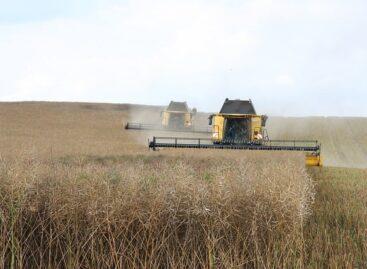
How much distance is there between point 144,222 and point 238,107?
1439cm

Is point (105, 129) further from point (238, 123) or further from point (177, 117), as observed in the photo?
point (238, 123)

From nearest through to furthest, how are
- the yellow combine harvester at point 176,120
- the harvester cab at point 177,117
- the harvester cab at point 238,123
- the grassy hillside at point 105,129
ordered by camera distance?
the harvester cab at point 238,123
the yellow combine harvester at point 176,120
the harvester cab at point 177,117
the grassy hillside at point 105,129

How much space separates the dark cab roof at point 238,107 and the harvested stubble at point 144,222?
13778mm

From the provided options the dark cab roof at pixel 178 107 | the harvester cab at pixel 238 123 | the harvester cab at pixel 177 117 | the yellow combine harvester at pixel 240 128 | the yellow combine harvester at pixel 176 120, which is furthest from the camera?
the dark cab roof at pixel 178 107

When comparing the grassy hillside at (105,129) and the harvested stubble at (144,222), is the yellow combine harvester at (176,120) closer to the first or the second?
the grassy hillside at (105,129)

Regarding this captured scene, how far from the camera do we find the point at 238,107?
19.8 metres

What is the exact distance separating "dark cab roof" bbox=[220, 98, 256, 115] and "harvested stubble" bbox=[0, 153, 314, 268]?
13778 millimetres

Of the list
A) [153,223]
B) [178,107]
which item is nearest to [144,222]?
[153,223]

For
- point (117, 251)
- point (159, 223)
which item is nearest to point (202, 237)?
point (159, 223)

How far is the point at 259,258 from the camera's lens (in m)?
5.50

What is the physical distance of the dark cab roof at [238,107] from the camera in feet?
64.7

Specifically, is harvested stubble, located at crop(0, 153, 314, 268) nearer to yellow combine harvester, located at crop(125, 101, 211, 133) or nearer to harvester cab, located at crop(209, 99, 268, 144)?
harvester cab, located at crop(209, 99, 268, 144)

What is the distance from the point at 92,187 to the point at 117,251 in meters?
0.71

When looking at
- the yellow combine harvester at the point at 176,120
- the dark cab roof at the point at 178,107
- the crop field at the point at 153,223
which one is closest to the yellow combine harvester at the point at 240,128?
the yellow combine harvester at the point at 176,120
